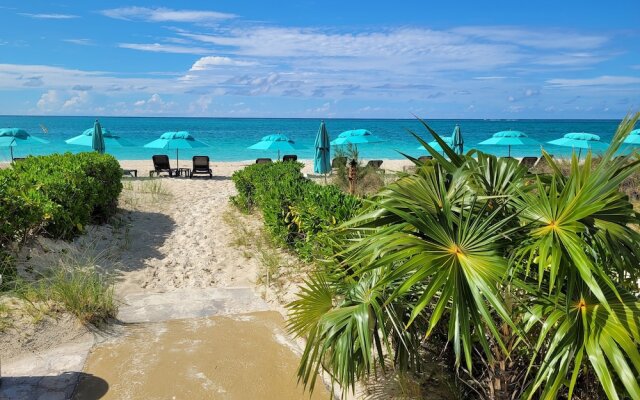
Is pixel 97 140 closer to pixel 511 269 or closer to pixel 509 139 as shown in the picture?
pixel 509 139

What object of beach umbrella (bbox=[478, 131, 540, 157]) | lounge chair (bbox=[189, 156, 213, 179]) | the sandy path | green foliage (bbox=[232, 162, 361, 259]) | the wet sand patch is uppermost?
beach umbrella (bbox=[478, 131, 540, 157])

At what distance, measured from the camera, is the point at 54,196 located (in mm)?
6824

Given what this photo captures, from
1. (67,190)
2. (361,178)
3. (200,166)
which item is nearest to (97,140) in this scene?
(200,166)

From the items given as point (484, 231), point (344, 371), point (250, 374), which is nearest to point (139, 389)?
point (250, 374)

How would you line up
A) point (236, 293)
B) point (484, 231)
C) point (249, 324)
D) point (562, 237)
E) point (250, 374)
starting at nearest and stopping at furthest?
point (562, 237), point (484, 231), point (250, 374), point (249, 324), point (236, 293)

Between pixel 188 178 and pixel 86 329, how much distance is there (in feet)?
41.9

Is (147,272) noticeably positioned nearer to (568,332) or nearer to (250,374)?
(250,374)

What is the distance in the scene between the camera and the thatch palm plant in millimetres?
2041

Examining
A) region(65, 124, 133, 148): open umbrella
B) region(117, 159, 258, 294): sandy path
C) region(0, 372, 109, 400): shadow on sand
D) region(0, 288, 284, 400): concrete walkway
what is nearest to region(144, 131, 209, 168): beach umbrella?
→ region(65, 124, 133, 148): open umbrella

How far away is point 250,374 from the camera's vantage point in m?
3.92

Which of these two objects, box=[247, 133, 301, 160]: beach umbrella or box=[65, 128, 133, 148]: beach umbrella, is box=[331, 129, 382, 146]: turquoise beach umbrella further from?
box=[65, 128, 133, 148]: beach umbrella

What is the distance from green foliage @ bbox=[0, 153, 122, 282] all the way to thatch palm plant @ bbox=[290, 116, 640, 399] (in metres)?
4.76

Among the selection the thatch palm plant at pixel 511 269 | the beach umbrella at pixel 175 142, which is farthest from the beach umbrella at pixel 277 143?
the thatch palm plant at pixel 511 269

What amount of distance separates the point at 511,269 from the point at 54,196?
651 cm
